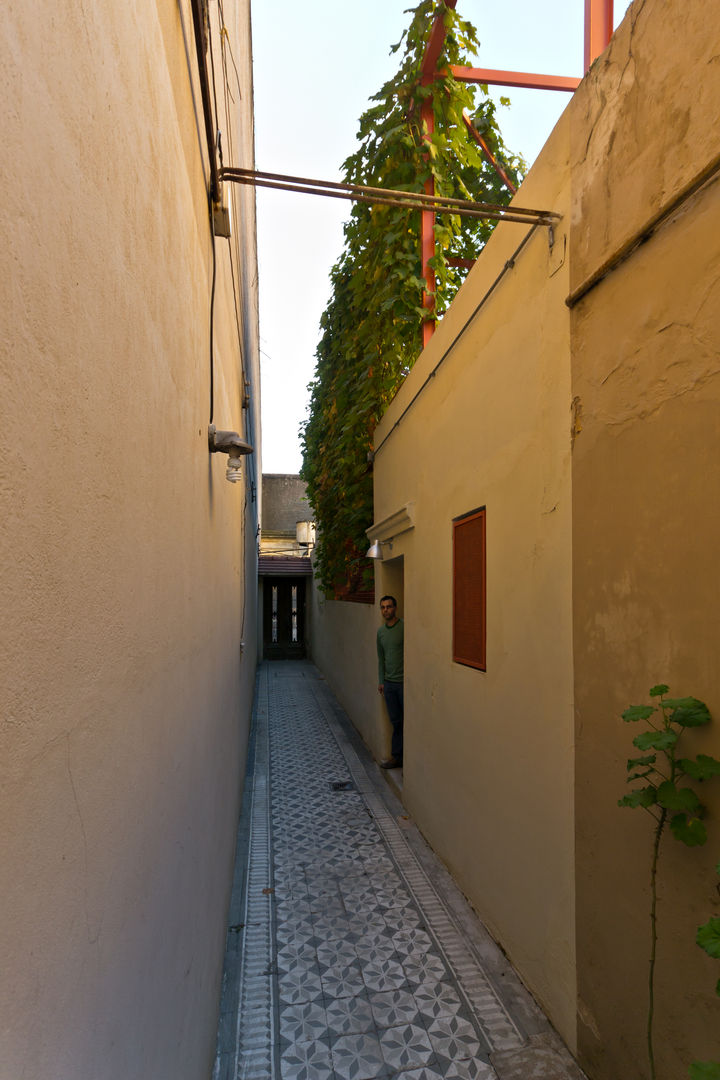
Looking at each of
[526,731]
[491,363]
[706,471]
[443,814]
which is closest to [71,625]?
[706,471]

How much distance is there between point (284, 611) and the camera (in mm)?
16094

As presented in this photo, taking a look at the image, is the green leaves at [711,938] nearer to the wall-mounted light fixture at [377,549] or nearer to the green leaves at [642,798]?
the green leaves at [642,798]

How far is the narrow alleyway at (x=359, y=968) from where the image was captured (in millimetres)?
2367

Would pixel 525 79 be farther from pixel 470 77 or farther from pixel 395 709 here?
pixel 395 709

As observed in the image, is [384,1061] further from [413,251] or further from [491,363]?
[413,251]

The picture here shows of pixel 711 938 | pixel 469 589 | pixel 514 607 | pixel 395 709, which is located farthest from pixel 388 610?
pixel 711 938

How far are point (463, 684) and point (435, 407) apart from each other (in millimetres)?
1918

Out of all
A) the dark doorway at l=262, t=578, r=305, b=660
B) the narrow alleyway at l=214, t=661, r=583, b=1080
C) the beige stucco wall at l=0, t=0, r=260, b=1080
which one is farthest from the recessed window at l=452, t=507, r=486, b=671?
the dark doorway at l=262, t=578, r=305, b=660

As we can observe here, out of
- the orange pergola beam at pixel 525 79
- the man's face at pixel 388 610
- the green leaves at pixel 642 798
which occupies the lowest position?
the green leaves at pixel 642 798

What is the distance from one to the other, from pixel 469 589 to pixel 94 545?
304 centimetres

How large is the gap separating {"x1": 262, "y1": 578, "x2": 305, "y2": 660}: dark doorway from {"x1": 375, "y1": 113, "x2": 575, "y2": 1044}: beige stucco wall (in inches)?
460

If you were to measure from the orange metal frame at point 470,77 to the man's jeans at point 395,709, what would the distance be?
327 centimetres

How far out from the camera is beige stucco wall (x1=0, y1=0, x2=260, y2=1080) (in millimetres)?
560

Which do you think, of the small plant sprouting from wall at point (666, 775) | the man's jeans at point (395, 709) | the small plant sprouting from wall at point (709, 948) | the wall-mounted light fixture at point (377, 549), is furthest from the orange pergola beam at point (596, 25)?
the man's jeans at point (395, 709)
